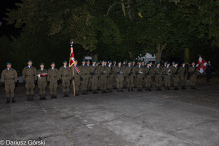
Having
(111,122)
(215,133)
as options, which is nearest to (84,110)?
(111,122)

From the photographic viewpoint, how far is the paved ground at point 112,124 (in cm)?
502

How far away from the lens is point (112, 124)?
6.21 metres

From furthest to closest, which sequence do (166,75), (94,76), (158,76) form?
(166,75) < (158,76) < (94,76)

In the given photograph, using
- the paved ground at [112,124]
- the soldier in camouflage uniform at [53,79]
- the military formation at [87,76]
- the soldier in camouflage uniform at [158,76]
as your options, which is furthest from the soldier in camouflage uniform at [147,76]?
the soldier in camouflage uniform at [53,79]

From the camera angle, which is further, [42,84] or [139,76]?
[139,76]

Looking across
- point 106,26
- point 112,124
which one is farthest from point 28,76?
point 106,26

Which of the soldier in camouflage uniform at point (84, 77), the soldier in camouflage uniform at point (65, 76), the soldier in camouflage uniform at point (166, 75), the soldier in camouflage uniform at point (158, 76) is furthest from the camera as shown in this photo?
the soldier in camouflage uniform at point (166, 75)

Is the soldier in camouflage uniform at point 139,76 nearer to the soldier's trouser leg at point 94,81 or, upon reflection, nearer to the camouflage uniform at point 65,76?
the soldier's trouser leg at point 94,81

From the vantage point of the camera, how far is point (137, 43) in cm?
1791

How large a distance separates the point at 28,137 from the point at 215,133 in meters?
5.23

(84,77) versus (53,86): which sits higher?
(84,77)

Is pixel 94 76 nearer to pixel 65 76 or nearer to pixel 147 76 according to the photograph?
pixel 65 76

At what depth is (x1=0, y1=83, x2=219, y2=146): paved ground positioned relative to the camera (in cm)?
502

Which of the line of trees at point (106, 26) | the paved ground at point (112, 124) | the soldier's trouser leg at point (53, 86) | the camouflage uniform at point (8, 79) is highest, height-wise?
the line of trees at point (106, 26)
